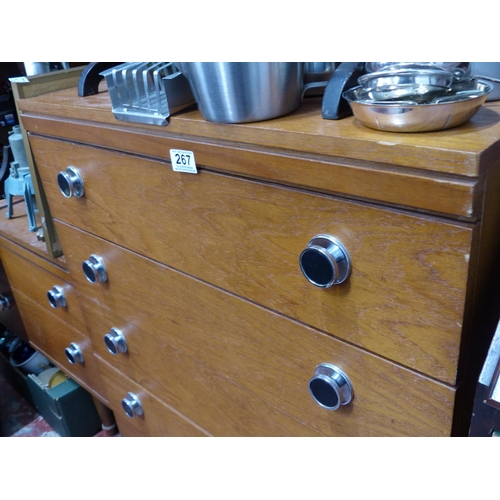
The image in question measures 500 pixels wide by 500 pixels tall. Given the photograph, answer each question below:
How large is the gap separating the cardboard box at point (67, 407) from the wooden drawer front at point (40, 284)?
299 mm

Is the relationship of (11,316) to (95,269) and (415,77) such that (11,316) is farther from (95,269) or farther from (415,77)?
(415,77)

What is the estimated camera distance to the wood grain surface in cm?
52

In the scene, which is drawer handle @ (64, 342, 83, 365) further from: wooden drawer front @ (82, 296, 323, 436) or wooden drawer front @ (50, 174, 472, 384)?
wooden drawer front @ (50, 174, 472, 384)

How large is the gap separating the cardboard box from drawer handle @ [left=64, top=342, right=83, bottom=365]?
22cm

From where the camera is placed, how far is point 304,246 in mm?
618

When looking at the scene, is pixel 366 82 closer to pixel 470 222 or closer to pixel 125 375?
pixel 470 222

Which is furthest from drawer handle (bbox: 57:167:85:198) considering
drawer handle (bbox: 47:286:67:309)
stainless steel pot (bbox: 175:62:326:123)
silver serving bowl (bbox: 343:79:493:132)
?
silver serving bowl (bbox: 343:79:493:132)

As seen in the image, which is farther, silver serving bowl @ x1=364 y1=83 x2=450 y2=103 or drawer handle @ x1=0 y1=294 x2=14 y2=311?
drawer handle @ x1=0 y1=294 x2=14 y2=311

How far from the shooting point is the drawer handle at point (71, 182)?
94cm

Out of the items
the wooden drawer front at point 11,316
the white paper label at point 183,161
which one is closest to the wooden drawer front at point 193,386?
the white paper label at point 183,161

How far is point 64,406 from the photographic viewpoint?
64.1 inches

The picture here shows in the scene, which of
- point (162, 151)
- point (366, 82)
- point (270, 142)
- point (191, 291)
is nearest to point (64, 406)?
point (191, 291)

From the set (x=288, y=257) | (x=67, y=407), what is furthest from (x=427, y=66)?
(x=67, y=407)

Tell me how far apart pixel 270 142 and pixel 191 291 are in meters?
0.34
